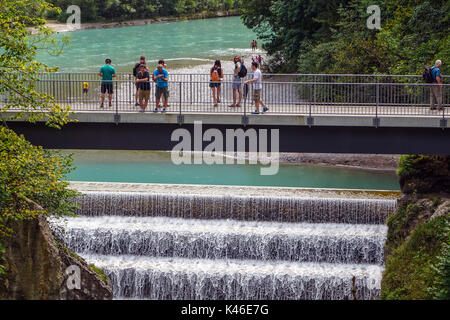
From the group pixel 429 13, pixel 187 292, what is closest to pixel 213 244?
pixel 187 292

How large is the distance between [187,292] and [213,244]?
7.87 ft

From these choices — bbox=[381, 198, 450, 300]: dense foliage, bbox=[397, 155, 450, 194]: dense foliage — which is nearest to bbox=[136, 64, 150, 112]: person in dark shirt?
bbox=[381, 198, 450, 300]: dense foliage

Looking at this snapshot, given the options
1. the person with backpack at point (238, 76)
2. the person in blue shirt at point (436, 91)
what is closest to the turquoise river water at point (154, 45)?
the person with backpack at point (238, 76)

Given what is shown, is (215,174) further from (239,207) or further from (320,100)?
(320,100)

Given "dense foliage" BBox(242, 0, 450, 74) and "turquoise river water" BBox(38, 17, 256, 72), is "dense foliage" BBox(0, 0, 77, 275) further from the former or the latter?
"turquoise river water" BBox(38, 17, 256, 72)

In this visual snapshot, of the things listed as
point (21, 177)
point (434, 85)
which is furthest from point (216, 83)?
point (21, 177)

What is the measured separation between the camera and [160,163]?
3616 cm

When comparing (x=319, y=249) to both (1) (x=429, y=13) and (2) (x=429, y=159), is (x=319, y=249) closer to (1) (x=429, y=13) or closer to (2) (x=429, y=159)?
(2) (x=429, y=159)

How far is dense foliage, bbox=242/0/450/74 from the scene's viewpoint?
33438mm

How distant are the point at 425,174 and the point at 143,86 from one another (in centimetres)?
943

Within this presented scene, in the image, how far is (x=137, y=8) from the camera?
101 metres

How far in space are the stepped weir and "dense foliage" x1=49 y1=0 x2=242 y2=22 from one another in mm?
64650

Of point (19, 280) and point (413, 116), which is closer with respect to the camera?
point (19, 280)

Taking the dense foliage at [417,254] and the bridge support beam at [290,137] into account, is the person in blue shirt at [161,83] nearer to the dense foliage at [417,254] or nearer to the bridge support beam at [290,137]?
the bridge support beam at [290,137]
